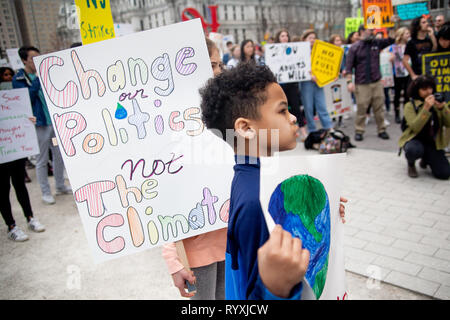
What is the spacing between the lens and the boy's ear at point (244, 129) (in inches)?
43.4

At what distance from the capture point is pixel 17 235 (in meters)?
3.86

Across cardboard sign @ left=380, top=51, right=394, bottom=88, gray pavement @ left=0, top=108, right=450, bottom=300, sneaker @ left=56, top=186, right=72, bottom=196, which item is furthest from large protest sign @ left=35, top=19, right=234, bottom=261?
cardboard sign @ left=380, top=51, right=394, bottom=88

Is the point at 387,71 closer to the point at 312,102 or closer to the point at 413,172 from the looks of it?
the point at 312,102

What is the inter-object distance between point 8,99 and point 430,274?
460 centimetres

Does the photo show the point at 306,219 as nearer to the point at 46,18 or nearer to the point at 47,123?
the point at 47,123

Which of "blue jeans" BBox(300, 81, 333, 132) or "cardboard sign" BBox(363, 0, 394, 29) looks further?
"blue jeans" BBox(300, 81, 333, 132)

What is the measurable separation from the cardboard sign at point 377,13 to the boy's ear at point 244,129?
5.82 metres

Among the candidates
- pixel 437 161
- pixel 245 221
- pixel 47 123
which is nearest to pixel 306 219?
pixel 245 221

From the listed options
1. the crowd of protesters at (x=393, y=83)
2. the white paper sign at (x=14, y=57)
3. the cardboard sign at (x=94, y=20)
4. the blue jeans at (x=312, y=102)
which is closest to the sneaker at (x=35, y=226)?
the cardboard sign at (x=94, y=20)

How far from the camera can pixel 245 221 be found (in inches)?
37.2

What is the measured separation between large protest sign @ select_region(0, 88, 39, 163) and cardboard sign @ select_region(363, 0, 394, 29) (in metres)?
5.54

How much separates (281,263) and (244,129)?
0.47 metres

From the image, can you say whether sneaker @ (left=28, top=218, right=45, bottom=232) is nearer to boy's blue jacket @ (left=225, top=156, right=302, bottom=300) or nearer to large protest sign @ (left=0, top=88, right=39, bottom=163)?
large protest sign @ (left=0, top=88, right=39, bottom=163)

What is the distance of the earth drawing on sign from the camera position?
936 mm
